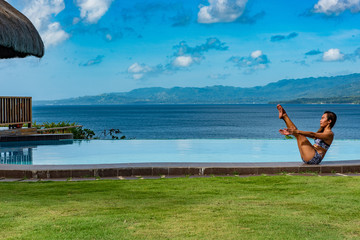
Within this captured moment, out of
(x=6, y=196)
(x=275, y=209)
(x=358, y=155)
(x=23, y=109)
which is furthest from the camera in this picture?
(x=23, y=109)

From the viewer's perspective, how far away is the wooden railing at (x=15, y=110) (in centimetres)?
1582

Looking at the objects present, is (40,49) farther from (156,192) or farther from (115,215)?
(115,215)

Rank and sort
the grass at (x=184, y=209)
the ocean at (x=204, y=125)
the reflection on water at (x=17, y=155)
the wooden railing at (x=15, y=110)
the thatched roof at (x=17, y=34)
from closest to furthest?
the grass at (x=184, y=209)
the thatched roof at (x=17, y=34)
the reflection on water at (x=17, y=155)
the wooden railing at (x=15, y=110)
the ocean at (x=204, y=125)

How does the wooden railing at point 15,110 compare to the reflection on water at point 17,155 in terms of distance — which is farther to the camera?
the wooden railing at point 15,110

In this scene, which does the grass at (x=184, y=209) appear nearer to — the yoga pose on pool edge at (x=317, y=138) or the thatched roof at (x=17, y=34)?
the yoga pose on pool edge at (x=317, y=138)

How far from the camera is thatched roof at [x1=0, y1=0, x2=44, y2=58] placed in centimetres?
657

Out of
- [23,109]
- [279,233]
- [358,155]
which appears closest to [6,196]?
[279,233]

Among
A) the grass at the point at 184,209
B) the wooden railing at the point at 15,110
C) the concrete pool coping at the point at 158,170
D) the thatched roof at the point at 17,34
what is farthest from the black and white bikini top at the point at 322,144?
the wooden railing at the point at 15,110

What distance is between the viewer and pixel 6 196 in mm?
5648

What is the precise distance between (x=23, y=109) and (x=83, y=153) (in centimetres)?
619

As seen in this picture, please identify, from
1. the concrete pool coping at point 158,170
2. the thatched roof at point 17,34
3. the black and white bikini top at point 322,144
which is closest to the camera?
the thatched roof at point 17,34

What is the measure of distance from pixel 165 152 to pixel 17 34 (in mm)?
5476

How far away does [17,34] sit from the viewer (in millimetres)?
6828

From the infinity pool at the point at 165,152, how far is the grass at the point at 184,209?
3433 millimetres
